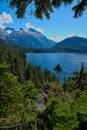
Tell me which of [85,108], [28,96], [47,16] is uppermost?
[47,16]

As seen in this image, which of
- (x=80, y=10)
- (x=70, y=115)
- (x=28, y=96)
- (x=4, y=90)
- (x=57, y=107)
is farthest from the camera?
(x=28, y=96)

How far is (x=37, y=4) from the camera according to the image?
15.2 ft

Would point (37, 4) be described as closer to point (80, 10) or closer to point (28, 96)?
point (80, 10)

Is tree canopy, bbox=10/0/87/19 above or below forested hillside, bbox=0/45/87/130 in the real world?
above

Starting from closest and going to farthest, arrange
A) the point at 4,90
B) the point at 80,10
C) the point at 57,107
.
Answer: the point at 80,10, the point at 57,107, the point at 4,90

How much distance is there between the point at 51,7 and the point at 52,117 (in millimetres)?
2217

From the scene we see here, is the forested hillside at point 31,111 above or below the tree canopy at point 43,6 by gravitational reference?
below

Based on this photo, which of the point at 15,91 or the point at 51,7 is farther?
the point at 15,91

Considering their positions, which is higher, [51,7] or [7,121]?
[51,7]

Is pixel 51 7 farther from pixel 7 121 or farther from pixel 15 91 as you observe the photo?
pixel 15 91

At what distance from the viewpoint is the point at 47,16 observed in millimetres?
4793

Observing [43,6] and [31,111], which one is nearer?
[43,6]

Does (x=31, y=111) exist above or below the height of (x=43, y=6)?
below

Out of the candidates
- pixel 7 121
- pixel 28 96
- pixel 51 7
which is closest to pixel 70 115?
pixel 7 121
